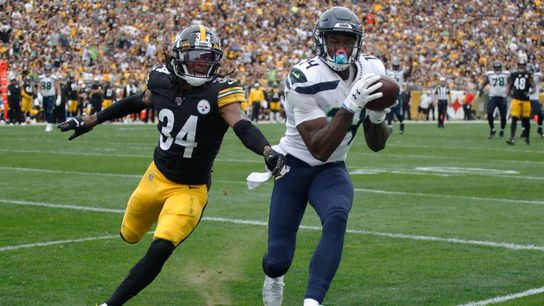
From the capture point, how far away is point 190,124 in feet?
18.3

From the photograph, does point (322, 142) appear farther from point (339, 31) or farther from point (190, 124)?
point (190, 124)

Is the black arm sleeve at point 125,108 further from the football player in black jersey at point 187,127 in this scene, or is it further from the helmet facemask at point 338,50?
Result: the helmet facemask at point 338,50

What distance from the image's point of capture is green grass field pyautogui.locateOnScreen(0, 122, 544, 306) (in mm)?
6094

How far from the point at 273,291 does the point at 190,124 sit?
1.05m

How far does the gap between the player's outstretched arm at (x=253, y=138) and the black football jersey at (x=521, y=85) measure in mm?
15815

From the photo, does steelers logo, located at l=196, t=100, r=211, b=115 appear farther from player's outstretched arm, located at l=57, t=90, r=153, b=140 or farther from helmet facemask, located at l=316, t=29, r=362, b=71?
helmet facemask, located at l=316, t=29, r=362, b=71

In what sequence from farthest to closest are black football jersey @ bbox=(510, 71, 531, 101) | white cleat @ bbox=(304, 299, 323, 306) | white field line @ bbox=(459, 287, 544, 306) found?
black football jersey @ bbox=(510, 71, 531, 101) < white field line @ bbox=(459, 287, 544, 306) < white cleat @ bbox=(304, 299, 323, 306)

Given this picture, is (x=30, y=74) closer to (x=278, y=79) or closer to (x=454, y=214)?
(x=278, y=79)

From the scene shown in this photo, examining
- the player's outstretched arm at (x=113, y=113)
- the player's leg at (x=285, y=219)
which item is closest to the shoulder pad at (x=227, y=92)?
the player's leg at (x=285, y=219)

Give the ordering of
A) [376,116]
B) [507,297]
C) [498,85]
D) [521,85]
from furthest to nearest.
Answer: [498,85]
[521,85]
[507,297]
[376,116]

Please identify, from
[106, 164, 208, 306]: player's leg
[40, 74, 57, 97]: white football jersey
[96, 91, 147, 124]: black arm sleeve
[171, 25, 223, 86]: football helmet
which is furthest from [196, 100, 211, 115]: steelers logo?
[40, 74, 57, 97]: white football jersey

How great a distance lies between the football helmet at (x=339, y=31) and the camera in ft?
17.2

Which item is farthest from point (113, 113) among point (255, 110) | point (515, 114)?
point (255, 110)

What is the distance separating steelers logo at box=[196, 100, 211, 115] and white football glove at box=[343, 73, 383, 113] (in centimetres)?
101
